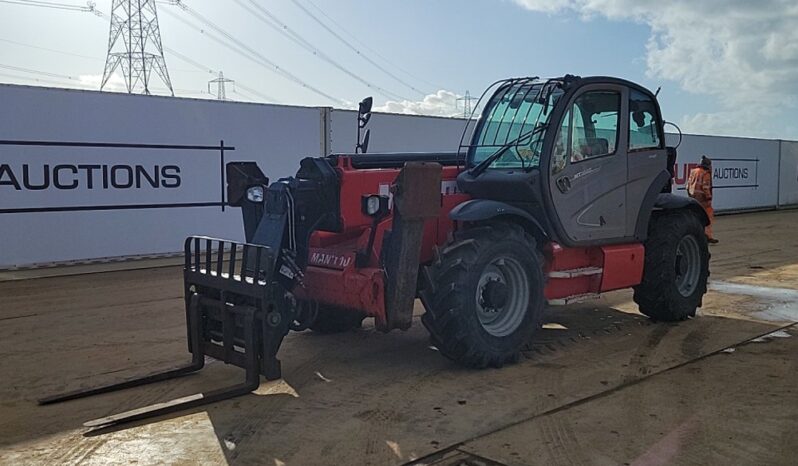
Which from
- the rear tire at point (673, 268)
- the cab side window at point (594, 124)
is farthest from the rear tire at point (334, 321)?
the rear tire at point (673, 268)

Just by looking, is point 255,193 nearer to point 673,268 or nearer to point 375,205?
point 375,205

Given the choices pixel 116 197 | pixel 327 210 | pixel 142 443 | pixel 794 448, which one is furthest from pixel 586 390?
pixel 116 197

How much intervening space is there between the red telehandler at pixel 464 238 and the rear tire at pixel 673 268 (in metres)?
0.02

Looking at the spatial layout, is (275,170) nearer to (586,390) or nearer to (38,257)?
(38,257)

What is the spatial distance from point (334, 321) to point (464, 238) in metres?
1.80

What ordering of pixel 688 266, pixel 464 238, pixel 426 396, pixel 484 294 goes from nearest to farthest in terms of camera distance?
1. pixel 426 396
2. pixel 464 238
3. pixel 484 294
4. pixel 688 266

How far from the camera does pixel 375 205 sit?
232 inches

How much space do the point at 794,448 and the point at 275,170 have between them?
35.5 ft

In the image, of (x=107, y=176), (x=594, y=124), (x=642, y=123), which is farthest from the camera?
(x=107, y=176)

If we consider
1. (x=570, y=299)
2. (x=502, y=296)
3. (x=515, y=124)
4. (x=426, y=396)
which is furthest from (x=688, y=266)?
(x=426, y=396)

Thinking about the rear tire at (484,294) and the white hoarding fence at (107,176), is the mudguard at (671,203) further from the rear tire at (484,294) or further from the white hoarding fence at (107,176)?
the white hoarding fence at (107,176)

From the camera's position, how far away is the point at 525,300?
239 inches

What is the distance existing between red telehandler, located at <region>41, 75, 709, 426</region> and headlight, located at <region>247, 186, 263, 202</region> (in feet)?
0.05

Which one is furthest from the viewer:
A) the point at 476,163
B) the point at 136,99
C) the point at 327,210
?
the point at 136,99
